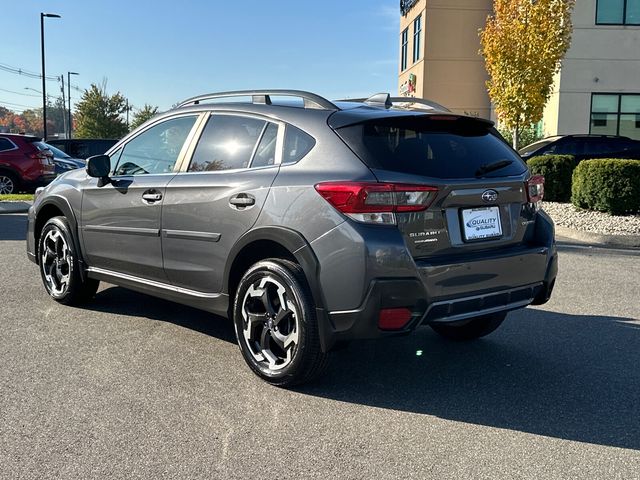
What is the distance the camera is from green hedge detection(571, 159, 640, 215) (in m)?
11.7

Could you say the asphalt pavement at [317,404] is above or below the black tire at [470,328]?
below

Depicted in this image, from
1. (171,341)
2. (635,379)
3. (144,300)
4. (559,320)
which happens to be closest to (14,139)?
(144,300)

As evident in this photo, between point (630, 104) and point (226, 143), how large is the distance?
2481 centimetres

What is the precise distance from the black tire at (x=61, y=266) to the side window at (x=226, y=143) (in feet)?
5.71

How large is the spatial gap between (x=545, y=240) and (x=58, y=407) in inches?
122

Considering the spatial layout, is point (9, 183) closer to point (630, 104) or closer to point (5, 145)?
point (5, 145)

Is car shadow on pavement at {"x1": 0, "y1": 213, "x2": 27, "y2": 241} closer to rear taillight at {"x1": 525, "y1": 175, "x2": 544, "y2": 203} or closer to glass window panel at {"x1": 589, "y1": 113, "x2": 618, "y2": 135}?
rear taillight at {"x1": 525, "y1": 175, "x2": 544, "y2": 203}


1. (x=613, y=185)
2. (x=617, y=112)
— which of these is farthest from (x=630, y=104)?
(x=613, y=185)

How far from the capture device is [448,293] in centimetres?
365

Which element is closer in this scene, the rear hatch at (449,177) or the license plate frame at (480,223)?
the rear hatch at (449,177)

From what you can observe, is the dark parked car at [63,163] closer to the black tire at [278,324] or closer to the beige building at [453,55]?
the black tire at [278,324]

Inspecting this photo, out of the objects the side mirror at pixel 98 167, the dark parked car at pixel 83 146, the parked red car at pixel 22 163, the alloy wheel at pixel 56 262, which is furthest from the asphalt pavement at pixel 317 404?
the dark parked car at pixel 83 146

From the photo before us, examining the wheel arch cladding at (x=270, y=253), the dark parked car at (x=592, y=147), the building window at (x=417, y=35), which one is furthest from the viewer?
the building window at (x=417, y=35)

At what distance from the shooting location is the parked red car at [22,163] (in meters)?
16.5
